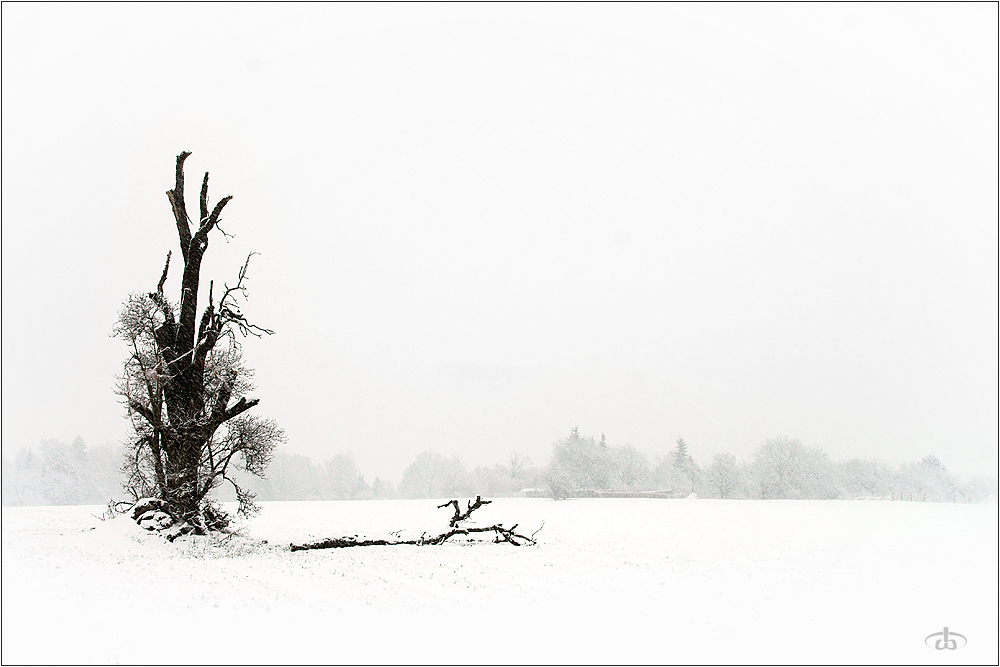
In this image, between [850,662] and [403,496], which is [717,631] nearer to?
[850,662]

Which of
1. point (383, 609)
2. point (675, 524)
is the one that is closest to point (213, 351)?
point (383, 609)

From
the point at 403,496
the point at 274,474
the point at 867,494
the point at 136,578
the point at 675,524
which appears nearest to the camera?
the point at 136,578

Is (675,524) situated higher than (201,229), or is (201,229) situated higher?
(201,229)

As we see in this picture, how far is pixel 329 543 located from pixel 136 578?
6.15m

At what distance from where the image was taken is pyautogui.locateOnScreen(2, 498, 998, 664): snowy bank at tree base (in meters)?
8.27

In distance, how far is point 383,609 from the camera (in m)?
10.1
